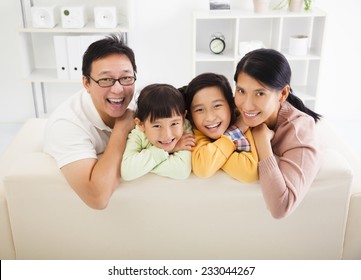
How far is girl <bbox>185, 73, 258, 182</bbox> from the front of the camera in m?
1.59

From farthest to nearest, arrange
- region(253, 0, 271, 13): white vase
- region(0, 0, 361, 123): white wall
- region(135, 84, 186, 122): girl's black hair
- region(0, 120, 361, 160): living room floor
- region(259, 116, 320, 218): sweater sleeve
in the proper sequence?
region(0, 0, 361, 123): white wall, region(0, 120, 361, 160): living room floor, region(253, 0, 271, 13): white vase, region(135, 84, 186, 122): girl's black hair, region(259, 116, 320, 218): sweater sleeve

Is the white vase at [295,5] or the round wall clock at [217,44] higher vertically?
the white vase at [295,5]

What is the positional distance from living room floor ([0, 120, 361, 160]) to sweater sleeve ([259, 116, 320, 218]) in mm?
1824

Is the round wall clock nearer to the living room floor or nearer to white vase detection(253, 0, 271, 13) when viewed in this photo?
white vase detection(253, 0, 271, 13)

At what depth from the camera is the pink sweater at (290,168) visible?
154cm

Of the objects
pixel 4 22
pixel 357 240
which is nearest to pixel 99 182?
pixel 357 240

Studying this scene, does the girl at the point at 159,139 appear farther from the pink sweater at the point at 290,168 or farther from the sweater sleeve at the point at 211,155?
the pink sweater at the point at 290,168

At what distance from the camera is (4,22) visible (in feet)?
11.9

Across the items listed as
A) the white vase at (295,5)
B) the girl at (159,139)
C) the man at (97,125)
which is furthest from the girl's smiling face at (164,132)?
the white vase at (295,5)

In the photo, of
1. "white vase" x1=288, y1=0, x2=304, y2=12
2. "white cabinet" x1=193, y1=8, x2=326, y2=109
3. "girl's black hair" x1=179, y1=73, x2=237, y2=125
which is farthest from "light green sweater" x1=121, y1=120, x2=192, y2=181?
"white vase" x1=288, y1=0, x2=304, y2=12

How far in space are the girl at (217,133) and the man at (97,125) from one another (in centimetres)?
25

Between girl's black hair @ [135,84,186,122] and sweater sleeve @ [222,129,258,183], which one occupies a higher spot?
girl's black hair @ [135,84,186,122]
